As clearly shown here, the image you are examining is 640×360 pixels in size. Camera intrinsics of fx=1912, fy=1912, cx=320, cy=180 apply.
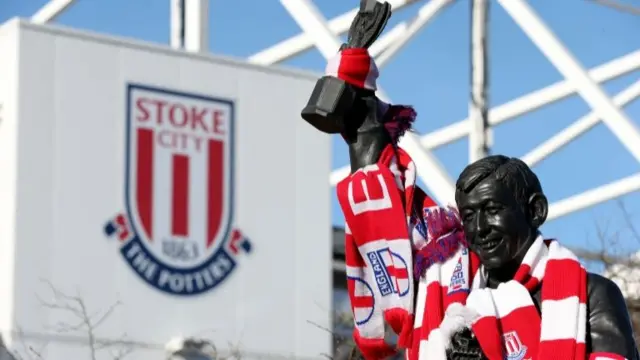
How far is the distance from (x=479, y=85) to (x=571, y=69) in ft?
11.6

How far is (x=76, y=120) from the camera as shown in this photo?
26094 mm

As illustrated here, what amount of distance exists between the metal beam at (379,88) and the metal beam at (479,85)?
4.97ft

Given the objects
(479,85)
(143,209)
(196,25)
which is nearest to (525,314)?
(479,85)

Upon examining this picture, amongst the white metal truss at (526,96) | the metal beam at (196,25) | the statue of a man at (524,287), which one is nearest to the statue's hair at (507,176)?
the statue of a man at (524,287)

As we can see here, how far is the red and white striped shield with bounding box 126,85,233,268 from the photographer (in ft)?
85.0

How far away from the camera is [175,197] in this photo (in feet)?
86.4

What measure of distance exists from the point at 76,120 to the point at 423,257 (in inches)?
820

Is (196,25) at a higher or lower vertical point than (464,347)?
higher

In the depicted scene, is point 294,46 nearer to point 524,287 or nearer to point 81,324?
point 81,324

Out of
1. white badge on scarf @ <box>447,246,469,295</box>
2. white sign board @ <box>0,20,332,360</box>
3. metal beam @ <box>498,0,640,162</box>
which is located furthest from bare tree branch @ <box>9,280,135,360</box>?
white badge on scarf @ <box>447,246,469,295</box>

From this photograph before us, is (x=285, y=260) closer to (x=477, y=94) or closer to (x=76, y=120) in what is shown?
(x=76, y=120)

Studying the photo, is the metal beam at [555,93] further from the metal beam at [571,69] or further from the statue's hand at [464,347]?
the statue's hand at [464,347]

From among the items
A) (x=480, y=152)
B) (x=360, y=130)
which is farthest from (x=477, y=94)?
(x=360, y=130)

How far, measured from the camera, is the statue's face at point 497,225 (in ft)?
17.5
